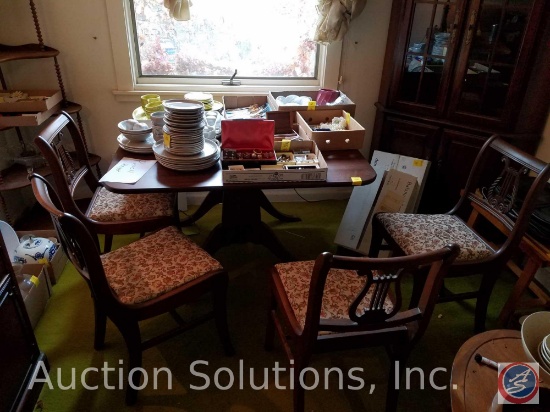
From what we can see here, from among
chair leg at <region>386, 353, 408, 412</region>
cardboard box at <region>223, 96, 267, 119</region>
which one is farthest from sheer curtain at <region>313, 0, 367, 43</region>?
chair leg at <region>386, 353, 408, 412</region>

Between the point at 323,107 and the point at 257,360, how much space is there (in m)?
1.26

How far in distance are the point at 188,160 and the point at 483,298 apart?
144 cm

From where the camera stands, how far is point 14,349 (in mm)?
1435

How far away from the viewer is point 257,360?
175 cm

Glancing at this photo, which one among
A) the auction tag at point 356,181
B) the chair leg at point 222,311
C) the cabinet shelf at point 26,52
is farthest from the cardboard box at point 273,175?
the cabinet shelf at point 26,52

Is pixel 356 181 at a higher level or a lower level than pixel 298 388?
higher

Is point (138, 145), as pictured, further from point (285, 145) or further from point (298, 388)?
point (298, 388)

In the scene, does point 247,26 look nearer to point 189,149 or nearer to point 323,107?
point 323,107

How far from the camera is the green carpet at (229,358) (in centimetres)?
158

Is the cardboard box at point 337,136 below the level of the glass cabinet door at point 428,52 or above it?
below

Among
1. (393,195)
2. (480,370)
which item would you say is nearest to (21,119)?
(393,195)

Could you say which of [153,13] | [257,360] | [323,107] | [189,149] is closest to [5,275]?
[189,149]

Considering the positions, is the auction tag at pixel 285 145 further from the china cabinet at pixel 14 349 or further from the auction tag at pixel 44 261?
the auction tag at pixel 44 261

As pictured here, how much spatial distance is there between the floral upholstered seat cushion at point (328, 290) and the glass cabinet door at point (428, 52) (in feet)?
4.42
